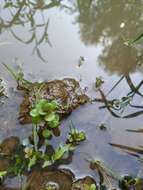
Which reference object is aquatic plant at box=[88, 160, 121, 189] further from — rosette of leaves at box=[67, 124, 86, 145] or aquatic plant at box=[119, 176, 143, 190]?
rosette of leaves at box=[67, 124, 86, 145]

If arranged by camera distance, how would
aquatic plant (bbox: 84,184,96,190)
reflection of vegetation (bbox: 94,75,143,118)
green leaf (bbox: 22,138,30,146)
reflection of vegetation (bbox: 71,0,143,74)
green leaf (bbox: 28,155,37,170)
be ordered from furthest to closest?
reflection of vegetation (bbox: 71,0,143,74) → reflection of vegetation (bbox: 94,75,143,118) → green leaf (bbox: 22,138,30,146) → green leaf (bbox: 28,155,37,170) → aquatic plant (bbox: 84,184,96,190)

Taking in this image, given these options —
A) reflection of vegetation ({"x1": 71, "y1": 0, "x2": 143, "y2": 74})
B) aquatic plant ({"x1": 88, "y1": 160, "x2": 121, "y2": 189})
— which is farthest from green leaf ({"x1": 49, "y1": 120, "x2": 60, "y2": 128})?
reflection of vegetation ({"x1": 71, "y1": 0, "x2": 143, "y2": 74})

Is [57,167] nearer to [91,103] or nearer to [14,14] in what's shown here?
[91,103]

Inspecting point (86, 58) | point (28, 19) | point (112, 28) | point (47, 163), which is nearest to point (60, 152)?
point (47, 163)

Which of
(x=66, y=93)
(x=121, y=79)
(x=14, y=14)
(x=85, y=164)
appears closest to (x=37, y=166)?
(x=85, y=164)

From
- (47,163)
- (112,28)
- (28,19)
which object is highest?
(28,19)

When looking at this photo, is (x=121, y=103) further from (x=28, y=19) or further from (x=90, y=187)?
(x=28, y=19)
